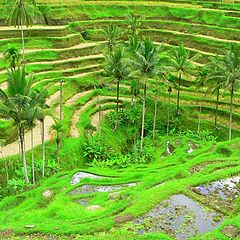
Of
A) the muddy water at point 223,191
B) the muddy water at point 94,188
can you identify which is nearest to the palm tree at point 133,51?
the muddy water at point 94,188

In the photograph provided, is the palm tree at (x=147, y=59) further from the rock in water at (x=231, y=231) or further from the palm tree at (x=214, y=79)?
the rock in water at (x=231, y=231)

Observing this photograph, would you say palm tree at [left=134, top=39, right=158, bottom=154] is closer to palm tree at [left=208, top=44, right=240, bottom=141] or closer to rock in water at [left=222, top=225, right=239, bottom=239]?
palm tree at [left=208, top=44, right=240, bottom=141]

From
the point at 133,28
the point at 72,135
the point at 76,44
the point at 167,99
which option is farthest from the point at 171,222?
the point at 76,44

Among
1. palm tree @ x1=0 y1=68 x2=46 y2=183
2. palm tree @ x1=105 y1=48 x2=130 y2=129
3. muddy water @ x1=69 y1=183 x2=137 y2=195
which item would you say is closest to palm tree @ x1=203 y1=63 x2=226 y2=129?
palm tree @ x1=105 y1=48 x2=130 y2=129

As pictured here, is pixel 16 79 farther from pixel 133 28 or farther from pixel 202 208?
pixel 133 28

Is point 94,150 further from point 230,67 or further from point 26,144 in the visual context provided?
point 230,67

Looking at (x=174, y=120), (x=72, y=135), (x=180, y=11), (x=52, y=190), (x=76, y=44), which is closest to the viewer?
(x=52, y=190)
